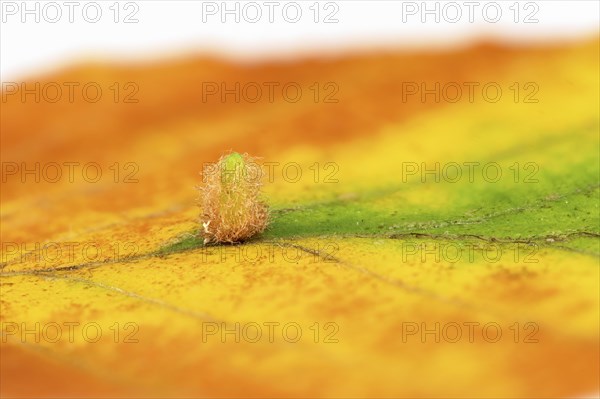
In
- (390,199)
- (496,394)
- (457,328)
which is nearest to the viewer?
(496,394)

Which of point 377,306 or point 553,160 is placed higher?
point 553,160

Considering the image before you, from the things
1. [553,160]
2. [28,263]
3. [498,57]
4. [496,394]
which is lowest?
[496,394]

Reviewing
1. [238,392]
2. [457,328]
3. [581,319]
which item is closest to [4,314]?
[238,392]

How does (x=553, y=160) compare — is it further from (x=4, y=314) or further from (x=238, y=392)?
(x=4, y=314)

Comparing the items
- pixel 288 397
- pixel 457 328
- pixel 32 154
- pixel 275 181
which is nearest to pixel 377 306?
pixel 457 328

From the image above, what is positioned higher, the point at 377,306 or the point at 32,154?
the point at 32,154

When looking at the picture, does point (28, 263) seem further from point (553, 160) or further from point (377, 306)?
point (553, 160)

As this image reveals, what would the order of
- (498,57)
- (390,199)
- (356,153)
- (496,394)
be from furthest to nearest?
1. (498,57)
2. (356,153)
3. (390,199)
4. (496,394)

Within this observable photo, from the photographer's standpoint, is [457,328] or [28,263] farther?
[28,263]

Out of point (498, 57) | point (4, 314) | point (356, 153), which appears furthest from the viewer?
A: point (498, 57)
